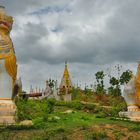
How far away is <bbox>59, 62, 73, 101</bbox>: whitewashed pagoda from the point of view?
1740 inches

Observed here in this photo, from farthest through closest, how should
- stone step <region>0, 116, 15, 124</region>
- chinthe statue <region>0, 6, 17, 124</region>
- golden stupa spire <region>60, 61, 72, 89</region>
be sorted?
golden stupa spire <region>60, 61, 72, 89</region> < chinthe statue <region>0, 6, 17, 124</region> < stone step <region>0, 116, 15, 124</region>

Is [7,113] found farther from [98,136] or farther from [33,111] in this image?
[98,136]

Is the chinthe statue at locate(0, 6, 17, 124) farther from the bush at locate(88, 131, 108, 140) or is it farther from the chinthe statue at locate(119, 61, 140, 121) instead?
the chinthe statue at locate(119, 61, 140, 121)

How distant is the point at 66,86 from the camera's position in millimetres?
47375

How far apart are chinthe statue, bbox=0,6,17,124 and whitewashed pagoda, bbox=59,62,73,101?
24.6 m

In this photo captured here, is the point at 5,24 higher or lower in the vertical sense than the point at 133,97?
higher

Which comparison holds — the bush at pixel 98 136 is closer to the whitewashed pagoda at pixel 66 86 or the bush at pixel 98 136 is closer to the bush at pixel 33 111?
the bush at pixel 33 111

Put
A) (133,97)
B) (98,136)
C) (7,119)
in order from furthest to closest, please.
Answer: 1. (133,97)
2. (7,119)
3. (98,136)

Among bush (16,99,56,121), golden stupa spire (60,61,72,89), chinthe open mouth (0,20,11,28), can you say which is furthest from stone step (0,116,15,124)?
golden stupa spire (60,61,72,89)

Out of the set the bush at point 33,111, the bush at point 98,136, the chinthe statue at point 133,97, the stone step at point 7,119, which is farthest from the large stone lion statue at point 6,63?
the chinthe statue at point 133,97

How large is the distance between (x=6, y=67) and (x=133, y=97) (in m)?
8.21

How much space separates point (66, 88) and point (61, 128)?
103 feet

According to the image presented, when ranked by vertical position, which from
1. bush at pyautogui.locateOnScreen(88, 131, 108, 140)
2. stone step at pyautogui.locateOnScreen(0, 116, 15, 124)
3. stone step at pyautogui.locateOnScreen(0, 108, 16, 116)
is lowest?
bush at pyautogui.locateOnScreen(88, 131, 108, 140)

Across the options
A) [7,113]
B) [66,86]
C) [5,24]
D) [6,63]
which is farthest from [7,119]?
[66,86]
